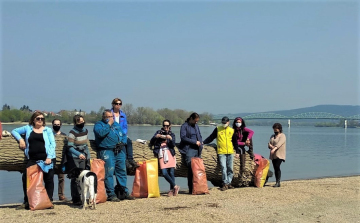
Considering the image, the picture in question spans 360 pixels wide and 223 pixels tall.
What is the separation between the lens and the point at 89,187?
6.66m

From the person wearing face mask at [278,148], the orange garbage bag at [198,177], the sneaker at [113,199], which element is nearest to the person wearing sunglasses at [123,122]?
the sneaker at [113,199]

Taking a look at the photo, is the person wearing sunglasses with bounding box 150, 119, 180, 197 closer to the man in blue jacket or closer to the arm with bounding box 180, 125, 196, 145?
the arm with bounding box 180, 125, 196, 145

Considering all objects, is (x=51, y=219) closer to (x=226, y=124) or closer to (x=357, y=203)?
(x=226, y=124)

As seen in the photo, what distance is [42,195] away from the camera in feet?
21.6

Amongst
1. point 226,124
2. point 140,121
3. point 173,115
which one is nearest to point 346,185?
point 226,124

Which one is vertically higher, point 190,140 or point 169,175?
point 190,140

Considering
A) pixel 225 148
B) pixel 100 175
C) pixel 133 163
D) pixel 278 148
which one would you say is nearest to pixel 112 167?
pixel 100 175

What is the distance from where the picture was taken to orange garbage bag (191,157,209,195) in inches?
329

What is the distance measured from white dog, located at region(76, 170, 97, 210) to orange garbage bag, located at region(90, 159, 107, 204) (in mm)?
382

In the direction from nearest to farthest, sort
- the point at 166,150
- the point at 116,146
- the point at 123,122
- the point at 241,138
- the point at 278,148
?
the point at 116,146
the point at 123,122
the point at 166,150
the point at 241,138
the point at 278,148

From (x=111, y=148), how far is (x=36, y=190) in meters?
1.50

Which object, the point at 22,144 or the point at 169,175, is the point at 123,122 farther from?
the point at 22,144

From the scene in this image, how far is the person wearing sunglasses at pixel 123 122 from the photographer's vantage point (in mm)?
7609

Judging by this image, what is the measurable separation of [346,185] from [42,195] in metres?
7.39
